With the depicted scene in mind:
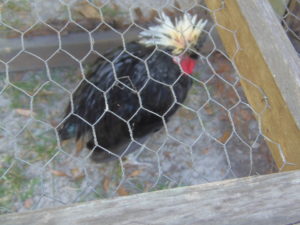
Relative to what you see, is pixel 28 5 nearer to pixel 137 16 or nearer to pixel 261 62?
pixel 137 16

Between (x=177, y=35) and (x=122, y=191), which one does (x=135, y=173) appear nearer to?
(x=122, y=191)

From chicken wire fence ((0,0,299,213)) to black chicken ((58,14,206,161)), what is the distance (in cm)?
5

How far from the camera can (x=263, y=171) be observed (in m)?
1.63

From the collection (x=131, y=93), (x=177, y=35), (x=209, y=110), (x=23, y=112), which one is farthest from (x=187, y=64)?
(x=23, y=112)

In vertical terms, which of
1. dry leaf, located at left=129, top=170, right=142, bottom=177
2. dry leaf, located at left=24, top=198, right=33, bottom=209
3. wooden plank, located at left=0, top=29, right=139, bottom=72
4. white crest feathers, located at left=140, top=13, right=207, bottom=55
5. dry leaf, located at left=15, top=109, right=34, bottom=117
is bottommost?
dry leaf, located at left=24, top=198, right=33, bottom=209

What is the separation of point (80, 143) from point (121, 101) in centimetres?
26

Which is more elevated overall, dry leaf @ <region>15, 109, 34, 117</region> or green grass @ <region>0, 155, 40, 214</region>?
dry leaf @ <region>15, 109, 34, 117</region>

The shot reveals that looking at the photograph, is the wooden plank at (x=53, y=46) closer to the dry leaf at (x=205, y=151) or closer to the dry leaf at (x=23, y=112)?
the dry leaf at (x=23, y=112)

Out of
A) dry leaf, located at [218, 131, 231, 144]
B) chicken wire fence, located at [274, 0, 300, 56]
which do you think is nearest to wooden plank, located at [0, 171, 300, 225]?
dry leaf, located at [218, 131, 231, 144]

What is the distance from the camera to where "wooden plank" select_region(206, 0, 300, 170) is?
0.82 m

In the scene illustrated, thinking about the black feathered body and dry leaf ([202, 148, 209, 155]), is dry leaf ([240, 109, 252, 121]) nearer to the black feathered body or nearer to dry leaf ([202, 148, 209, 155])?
dry leaf ([202, 148, 209, 155])

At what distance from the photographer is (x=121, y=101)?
132 cm

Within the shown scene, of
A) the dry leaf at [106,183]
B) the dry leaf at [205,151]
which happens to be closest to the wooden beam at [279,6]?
the dry leaf at [205,151]

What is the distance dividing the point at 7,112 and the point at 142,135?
0.62m
